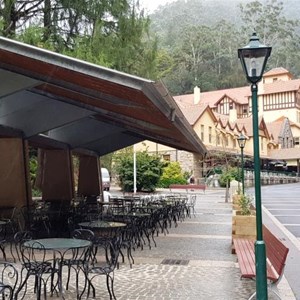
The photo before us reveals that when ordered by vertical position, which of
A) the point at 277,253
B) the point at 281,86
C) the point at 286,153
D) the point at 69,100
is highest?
the point at 281,86

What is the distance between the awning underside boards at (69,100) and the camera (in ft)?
24.9

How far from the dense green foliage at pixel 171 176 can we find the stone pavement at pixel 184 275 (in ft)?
106

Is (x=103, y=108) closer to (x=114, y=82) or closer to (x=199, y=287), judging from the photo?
(x=114, y=82)

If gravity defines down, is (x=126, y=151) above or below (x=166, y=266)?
above

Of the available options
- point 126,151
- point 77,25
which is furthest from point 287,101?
point 77,25

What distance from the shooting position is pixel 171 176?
149 feet

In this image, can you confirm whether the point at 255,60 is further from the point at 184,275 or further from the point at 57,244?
the point at 184,275

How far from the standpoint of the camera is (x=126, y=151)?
4116 centimetres

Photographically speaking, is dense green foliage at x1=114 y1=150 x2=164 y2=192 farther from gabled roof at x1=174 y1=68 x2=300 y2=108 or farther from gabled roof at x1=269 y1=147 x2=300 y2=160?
gabled roof at x1=174 y1=68 x2=300 y2=108

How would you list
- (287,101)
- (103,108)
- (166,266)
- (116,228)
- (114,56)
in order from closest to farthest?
1. (166,266)
2. (116,228)
3. (103,108)
4. (114,56)
5. (287,101)

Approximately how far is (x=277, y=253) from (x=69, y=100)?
7666 millimetres

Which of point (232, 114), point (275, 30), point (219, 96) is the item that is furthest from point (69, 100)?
point (275, 30)

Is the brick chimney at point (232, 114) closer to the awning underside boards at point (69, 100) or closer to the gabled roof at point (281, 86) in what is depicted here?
the gabled roof at point (281, 86)

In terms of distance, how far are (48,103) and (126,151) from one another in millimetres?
27919
